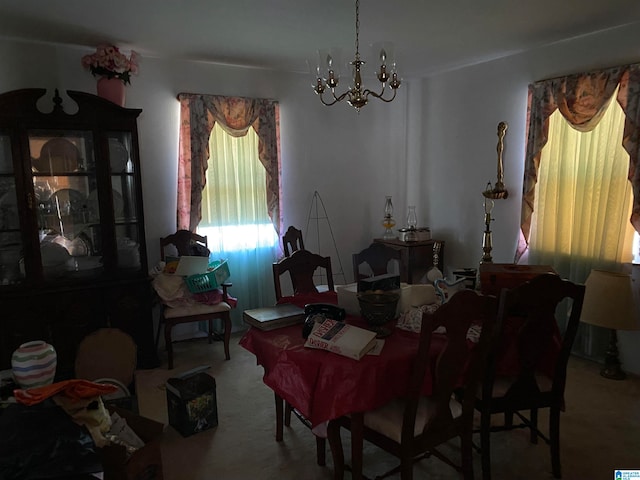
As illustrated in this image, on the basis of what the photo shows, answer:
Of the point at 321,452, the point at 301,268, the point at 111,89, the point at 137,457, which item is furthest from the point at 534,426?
the point at 111,89

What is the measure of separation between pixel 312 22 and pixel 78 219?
2.15 meters

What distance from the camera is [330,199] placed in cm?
459

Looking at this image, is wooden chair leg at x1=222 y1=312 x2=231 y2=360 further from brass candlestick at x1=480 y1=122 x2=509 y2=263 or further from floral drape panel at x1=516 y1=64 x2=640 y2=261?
floral drape panel at x1=516 y1=64 x2=640 y2=261

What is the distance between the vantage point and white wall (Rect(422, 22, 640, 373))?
3.19 metres

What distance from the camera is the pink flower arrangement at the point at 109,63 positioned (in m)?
3.14

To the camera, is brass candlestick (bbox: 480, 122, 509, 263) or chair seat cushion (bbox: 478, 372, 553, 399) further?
brass candlestick (bbox: 480, 122, 509, 263)

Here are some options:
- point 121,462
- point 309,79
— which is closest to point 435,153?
point 309,79

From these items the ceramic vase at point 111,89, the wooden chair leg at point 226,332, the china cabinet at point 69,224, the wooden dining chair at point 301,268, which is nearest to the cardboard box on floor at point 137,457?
the wooden dining chair at point 301,268

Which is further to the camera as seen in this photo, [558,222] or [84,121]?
[558,222]

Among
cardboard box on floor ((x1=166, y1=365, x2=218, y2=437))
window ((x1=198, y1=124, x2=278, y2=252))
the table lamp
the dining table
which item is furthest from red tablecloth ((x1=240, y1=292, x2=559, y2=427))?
window ((x1=198, y1=124, x2=278, y2=252))

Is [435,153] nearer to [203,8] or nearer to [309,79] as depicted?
[309,79]

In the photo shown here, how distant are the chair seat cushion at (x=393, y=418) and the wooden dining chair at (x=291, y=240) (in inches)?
93.9

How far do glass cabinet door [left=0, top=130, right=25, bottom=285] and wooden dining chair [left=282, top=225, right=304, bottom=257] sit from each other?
2003 millimetres

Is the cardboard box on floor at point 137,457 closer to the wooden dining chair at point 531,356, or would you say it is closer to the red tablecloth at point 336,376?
the red tablecloth at point 336,376
